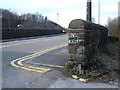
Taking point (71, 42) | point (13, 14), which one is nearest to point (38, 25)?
point (13, 14)

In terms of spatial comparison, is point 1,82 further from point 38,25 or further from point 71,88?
point 38,25

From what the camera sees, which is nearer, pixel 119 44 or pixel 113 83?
pixel 113 83

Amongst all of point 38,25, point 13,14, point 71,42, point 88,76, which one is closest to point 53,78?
point 88,76

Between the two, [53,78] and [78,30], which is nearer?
[53,78]

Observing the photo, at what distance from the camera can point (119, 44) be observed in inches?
479

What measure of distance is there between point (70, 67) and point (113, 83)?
59.7 inches

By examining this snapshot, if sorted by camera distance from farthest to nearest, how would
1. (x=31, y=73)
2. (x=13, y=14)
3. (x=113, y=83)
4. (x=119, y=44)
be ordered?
(x=13, y=14)
(x=119, y=44)
(x=31, y=73)
(x=113, y=83)

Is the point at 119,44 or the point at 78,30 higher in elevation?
the point at 78,30

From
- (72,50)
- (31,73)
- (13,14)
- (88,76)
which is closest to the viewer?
(88,76)

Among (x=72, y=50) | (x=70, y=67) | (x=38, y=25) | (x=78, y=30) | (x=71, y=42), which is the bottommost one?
(x=70, y=67)

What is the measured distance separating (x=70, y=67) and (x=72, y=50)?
63 centimetres

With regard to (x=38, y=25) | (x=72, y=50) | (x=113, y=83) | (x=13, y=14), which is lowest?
(x=113, y=83)

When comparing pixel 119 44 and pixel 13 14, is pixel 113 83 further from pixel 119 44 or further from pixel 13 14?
pixel 13 14

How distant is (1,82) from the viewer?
376 cm
